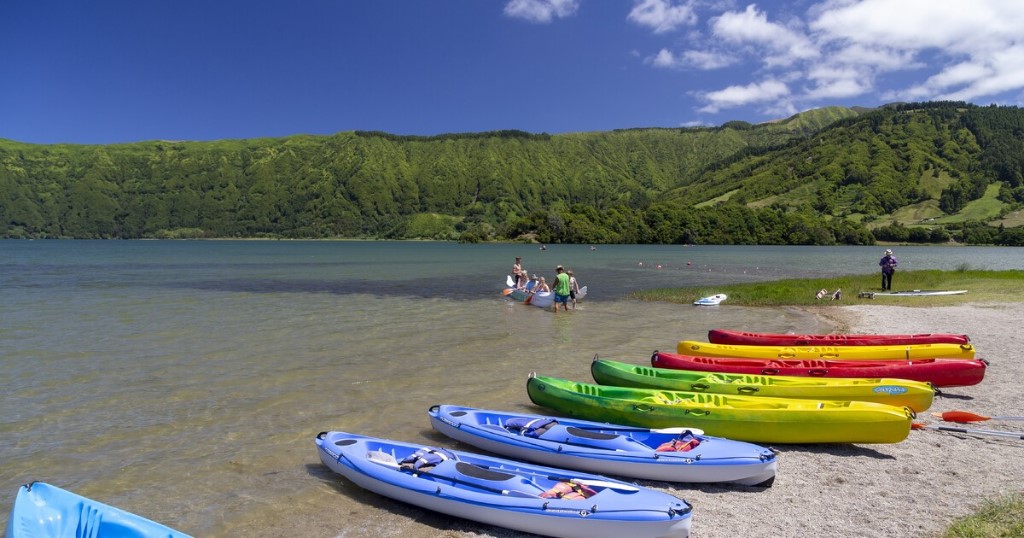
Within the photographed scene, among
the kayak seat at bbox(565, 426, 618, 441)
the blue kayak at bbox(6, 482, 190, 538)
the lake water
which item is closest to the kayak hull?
the lake water

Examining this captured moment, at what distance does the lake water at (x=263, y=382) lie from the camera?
876cm

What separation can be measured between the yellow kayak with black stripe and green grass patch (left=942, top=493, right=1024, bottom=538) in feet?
6.38

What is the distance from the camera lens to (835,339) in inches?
663

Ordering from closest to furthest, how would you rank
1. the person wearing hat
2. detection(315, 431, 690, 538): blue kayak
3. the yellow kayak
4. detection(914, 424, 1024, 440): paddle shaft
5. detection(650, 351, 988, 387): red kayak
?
detection(315, 431, 690, 538): blue kayak
detection(914, 424, 1024, 440): paddle shaft
detection(650, 351, 988, 387): red kayak
the yellow kayak
the person wearing hat

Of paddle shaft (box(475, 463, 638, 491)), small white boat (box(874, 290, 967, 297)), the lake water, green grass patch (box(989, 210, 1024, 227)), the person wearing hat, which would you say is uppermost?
green grass patch (box(989, 210, 1024, 227))

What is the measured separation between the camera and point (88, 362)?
17641mm

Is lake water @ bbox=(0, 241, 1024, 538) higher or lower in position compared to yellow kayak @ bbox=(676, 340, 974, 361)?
lower

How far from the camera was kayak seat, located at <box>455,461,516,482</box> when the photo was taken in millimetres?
7848

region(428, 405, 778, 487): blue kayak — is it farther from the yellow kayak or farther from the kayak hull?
the yellow kayak

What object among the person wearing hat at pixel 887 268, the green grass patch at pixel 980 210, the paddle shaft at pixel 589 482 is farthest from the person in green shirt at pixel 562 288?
the green grass patch at pixel 980 210

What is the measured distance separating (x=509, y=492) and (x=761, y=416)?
4.98 meters

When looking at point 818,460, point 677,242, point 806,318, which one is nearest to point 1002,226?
point 677,242

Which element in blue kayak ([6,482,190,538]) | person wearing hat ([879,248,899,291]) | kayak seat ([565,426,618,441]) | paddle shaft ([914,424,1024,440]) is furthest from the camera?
person wearing hat ([879,248,899,291])

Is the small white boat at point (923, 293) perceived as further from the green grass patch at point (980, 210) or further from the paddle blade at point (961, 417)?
the green grass patch at point (980, 210)
